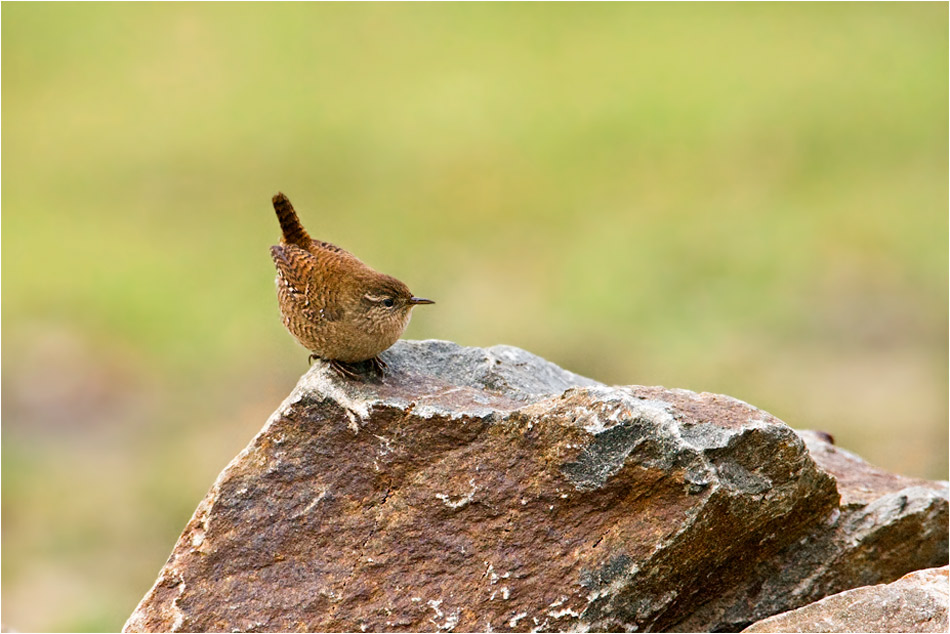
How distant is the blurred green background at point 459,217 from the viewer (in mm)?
12219

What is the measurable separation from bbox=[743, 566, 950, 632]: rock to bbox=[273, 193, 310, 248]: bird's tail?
2872 mm

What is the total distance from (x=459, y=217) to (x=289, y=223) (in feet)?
30.7

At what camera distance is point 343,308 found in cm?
570

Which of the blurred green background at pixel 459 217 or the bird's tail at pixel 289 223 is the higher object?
the blurred green background at pixel 459 217

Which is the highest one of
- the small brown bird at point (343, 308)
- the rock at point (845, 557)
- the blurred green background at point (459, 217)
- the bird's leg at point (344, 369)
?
the blurred green background at point (459, 217)

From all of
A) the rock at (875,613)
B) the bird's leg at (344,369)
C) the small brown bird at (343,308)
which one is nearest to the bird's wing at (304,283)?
the small brown bird at (343,308)

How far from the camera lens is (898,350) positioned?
511 inches

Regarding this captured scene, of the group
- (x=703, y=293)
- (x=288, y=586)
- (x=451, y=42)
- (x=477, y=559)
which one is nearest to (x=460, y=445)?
(x=477, y=559)

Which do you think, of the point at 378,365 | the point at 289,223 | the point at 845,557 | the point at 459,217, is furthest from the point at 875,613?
the point at 459,217

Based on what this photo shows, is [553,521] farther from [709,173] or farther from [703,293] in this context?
[709,173]

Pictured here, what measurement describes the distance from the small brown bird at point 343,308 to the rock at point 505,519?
0.63 feet

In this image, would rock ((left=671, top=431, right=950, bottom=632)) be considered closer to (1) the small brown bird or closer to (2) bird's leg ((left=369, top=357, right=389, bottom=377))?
(2) bird's leg ((left=369, top=357, right=389, bottom=377))

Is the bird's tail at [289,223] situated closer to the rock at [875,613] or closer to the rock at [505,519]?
the rock at [505,519]

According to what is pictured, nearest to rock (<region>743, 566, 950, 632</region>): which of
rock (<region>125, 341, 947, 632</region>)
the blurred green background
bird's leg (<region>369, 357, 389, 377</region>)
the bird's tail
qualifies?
rock (<region>125, 341, 947, 632</region>)
